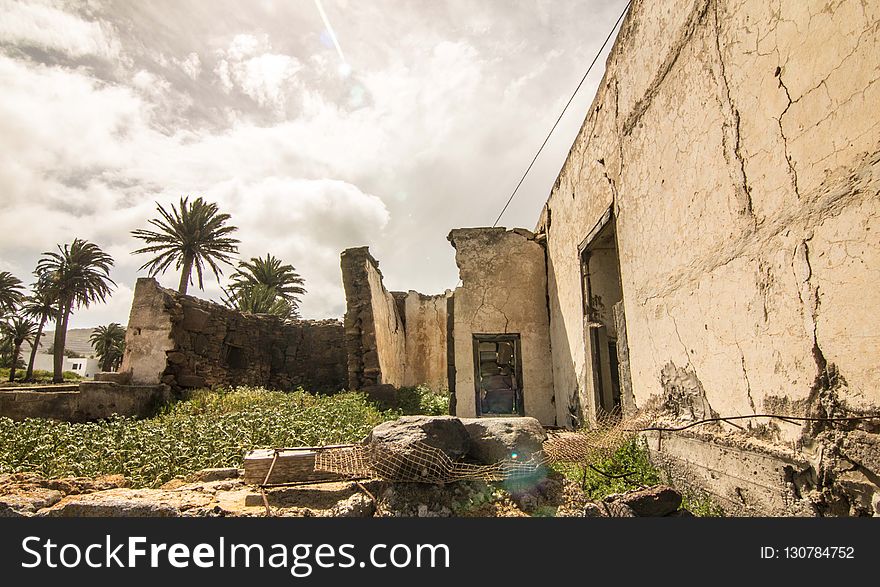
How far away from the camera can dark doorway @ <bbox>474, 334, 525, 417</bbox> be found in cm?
891

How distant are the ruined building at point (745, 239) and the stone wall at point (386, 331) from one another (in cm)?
559

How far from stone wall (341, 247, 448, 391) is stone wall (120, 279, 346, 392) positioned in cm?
225

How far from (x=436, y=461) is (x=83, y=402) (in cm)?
843

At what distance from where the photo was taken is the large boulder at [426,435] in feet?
13.1

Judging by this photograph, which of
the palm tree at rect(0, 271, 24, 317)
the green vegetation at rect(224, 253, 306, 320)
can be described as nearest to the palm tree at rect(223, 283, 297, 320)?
the green vegetation at rect(224, 253, 306, 320)

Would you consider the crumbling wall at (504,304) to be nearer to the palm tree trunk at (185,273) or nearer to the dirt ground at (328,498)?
the dirt ground at (328,498)

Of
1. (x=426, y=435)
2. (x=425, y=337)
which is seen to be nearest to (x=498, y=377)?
(x=425, y=337)

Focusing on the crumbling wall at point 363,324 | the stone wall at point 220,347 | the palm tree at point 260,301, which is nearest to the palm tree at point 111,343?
the palm tree at point 260,301

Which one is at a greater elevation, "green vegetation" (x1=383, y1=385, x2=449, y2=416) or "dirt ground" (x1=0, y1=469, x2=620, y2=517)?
"green vegetation" (x1=383, y1=385, x2=449, y2=416)

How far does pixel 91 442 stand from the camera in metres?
5.99

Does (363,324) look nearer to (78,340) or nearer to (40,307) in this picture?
(40,307)

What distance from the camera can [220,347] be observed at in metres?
12.4

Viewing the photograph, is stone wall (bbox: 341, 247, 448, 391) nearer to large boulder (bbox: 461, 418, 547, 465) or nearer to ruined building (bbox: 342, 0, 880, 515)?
ruined building (bbox: 342, 0, 880, 515)

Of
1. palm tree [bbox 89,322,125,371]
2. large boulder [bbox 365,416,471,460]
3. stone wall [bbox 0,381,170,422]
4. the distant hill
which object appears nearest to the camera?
large boulder [bbox 365,416,471,460]
